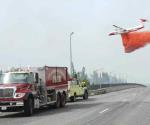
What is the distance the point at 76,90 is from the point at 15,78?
17.9m

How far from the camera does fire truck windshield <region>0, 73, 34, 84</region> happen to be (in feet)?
92.6

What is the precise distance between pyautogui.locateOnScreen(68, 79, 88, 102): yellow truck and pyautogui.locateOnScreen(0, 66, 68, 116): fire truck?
859cm

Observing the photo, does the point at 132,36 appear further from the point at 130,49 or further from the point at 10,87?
the point at 10,87

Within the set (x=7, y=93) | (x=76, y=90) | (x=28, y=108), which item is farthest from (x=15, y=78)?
(x=76, y=90)

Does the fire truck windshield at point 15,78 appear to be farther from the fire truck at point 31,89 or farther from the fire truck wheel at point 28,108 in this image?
the fire truck wheel at point 28,108

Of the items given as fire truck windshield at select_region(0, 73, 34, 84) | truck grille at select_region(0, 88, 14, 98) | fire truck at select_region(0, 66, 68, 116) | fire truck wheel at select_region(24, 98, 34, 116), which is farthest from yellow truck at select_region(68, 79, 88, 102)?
truck grille at select_region(0, 88, 14, 98)

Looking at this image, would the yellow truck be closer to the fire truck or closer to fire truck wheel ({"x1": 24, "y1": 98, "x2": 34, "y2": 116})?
the fire truck

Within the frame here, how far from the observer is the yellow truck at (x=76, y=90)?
143ft

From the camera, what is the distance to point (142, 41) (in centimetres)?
3734

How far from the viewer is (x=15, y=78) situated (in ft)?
93.4

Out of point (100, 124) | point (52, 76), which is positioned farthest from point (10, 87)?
point (100, 124)

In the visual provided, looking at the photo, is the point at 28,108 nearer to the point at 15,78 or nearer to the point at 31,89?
the point at 31,89

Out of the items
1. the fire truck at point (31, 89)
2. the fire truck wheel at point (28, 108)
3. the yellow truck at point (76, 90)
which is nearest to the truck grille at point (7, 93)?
the fire truck at point (31, 89)

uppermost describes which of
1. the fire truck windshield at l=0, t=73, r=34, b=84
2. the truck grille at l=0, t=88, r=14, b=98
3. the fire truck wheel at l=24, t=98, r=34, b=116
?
the fire truck windshield at l=0, t=73, r=34, b=84
